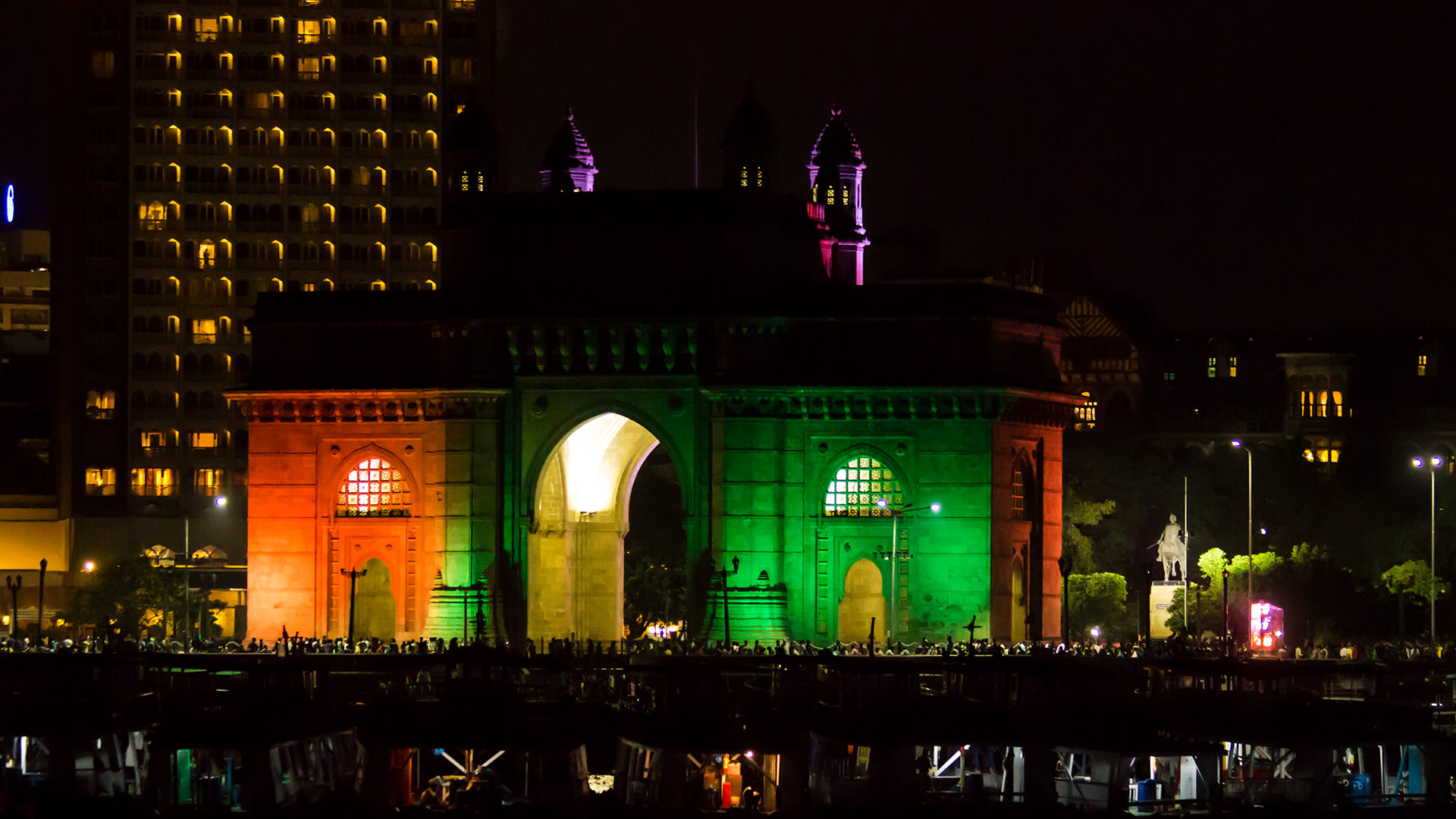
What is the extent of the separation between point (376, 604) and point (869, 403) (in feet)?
58.8

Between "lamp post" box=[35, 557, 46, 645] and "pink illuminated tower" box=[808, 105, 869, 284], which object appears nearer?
"lamp post" box=[35, 557, 46, 645]

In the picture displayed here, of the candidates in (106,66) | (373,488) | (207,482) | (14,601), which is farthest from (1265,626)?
(106,66)

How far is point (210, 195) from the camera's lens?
370ft

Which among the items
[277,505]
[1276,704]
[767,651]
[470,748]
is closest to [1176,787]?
[1276,704]

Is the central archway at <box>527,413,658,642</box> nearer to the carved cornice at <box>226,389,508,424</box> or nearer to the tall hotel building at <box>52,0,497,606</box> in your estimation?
the carved cornice at <box>226,389,508,424</box>

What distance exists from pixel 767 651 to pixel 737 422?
34.3 feet

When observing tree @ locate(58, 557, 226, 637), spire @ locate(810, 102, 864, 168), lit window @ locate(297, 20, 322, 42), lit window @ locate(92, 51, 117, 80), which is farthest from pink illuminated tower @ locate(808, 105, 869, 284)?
lit window @ locate(92, 51, 117, 80)

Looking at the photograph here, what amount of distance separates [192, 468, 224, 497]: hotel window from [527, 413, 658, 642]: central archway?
33955mm

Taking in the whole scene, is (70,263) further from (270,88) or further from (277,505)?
(277,505)

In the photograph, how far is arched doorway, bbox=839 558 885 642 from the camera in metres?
76.9

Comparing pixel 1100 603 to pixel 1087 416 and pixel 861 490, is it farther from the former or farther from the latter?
pixel 1087 416

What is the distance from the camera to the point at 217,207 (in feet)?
371

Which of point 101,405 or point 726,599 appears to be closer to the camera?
point 726,599

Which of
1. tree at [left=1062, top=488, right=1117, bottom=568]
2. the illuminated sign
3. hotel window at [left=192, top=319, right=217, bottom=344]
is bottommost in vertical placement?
the illuminated sign
